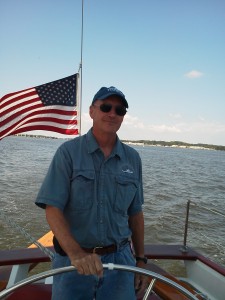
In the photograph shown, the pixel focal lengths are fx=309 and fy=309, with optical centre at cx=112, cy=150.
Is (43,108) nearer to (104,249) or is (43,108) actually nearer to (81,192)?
(81,192)

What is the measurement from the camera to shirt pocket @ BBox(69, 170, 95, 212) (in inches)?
83.8

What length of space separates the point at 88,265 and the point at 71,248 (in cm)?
18

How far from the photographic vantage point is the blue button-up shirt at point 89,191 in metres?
2.10

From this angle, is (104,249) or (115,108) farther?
(115,108)

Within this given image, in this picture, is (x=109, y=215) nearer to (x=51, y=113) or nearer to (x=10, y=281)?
(x=10, y=281)

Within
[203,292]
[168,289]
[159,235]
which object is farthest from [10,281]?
[159,235]

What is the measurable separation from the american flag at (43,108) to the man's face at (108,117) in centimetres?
304

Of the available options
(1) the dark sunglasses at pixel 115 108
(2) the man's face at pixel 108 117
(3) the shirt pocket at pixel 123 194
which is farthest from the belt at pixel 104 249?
(1) the dark sunglasses at pixel 115 108

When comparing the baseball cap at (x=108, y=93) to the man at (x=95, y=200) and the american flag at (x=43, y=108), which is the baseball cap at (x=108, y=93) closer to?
the man at (x=95, y=200)

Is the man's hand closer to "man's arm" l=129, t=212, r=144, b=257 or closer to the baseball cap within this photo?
"man's arm" l=129, t=212, r=144, b=257

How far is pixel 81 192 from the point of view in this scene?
7.01 feet

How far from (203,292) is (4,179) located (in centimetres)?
1887

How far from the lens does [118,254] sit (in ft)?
7.43

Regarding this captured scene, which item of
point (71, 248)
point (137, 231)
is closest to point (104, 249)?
point (71, 248)
